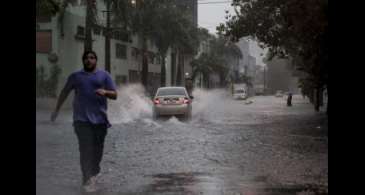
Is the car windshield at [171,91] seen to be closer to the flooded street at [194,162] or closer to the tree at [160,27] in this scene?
A: the flooded street at [194,162]

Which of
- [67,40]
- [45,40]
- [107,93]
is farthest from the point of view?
[67,40]

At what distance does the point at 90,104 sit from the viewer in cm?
731

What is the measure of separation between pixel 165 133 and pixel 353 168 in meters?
14.1

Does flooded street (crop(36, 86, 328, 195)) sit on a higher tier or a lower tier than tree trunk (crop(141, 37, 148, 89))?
lower

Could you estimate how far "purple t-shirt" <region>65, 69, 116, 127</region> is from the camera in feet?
23.8

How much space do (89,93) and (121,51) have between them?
4006cm

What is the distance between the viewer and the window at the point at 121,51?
46.0m

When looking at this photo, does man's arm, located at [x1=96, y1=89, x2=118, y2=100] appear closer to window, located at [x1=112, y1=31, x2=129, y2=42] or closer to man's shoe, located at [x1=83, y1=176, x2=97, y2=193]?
man's shoe, located at [x1=83, y1=176, x2=97, y2=193]

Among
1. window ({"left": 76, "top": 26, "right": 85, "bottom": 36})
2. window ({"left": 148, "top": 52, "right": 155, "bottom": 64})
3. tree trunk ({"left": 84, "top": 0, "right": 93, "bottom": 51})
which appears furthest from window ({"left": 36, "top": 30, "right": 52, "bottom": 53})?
window ({"left": 148, "top": 52, "right": 155, "bottom": 64})

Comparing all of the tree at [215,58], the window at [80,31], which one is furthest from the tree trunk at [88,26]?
the tree at [215,58]

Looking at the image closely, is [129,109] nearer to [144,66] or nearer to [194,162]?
[144,66]

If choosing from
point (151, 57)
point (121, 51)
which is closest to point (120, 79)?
point (121, 51)
